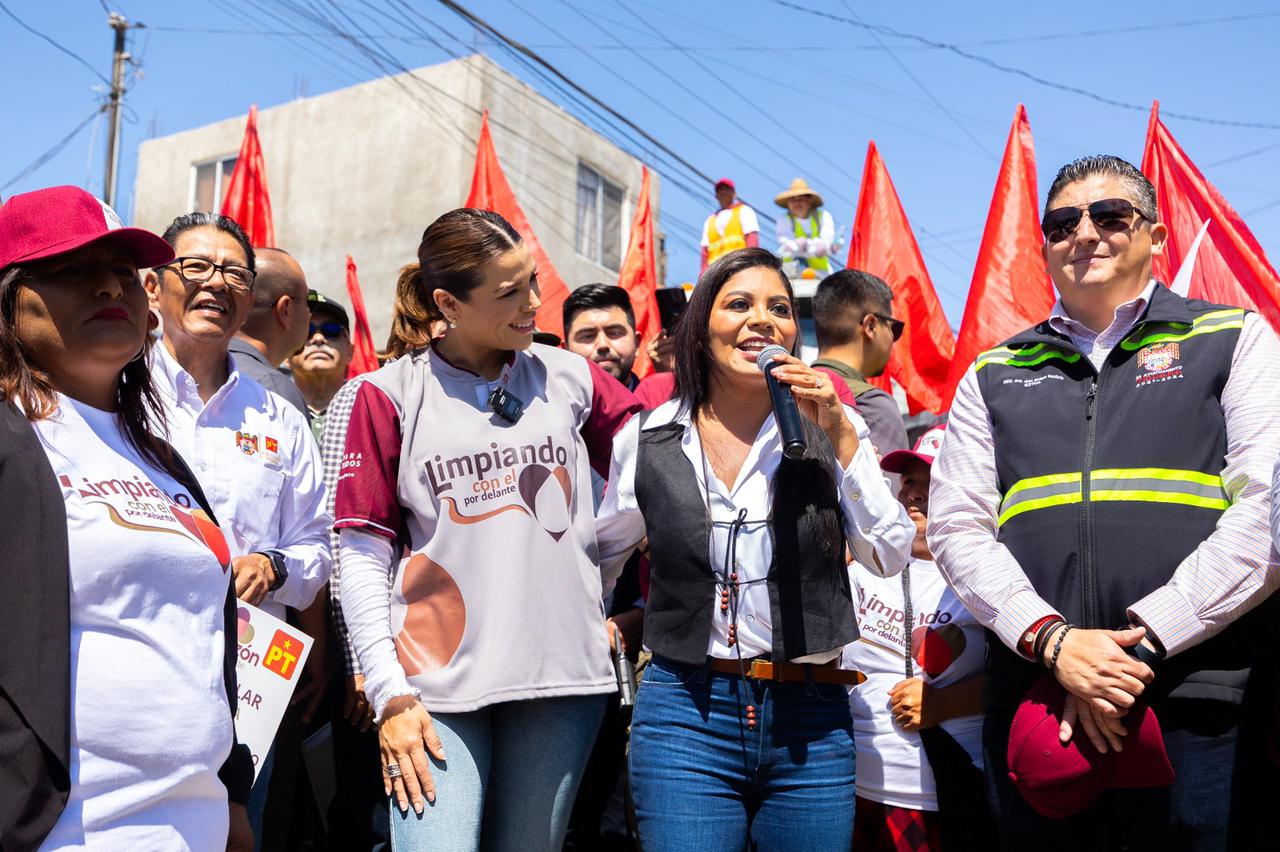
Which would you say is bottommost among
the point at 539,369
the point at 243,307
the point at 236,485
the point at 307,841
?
the point at 307,841

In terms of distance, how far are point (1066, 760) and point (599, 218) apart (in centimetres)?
2272

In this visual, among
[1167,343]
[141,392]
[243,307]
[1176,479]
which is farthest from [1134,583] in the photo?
Result: [243,307]

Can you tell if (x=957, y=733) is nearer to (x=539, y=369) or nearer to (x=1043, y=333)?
(x=1043, y=333)

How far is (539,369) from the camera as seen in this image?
3.38 metres

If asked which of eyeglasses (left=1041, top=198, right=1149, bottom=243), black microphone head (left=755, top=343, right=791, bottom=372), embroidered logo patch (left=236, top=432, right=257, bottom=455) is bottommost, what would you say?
embroidered logo patch (left=236, top=432, right=257, bottom=455)

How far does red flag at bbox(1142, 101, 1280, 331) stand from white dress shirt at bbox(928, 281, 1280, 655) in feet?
7.10

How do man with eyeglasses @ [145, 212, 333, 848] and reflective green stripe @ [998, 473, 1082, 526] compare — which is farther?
man with eyeglasses @ [145, 212, 333, 848]

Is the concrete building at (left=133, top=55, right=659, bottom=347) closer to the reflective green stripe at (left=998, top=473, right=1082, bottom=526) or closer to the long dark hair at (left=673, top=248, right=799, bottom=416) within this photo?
the long dark hair at (left=673, top=248, right=799, bottom=416)

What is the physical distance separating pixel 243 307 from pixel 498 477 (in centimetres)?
126

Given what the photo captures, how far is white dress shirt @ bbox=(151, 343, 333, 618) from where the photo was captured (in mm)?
3488

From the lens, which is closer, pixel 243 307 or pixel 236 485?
pixel 236 485

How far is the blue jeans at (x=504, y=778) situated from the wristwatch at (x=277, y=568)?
0.74 m

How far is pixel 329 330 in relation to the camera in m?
6.16

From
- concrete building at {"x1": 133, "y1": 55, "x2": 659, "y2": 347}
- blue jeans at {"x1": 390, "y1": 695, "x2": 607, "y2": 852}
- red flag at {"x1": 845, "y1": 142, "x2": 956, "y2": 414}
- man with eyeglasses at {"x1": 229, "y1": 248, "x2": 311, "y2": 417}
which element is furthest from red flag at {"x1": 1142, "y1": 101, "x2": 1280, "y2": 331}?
concrete building at {"x1": 133, "y1": 55, "x2": 659, "y2": 347}
